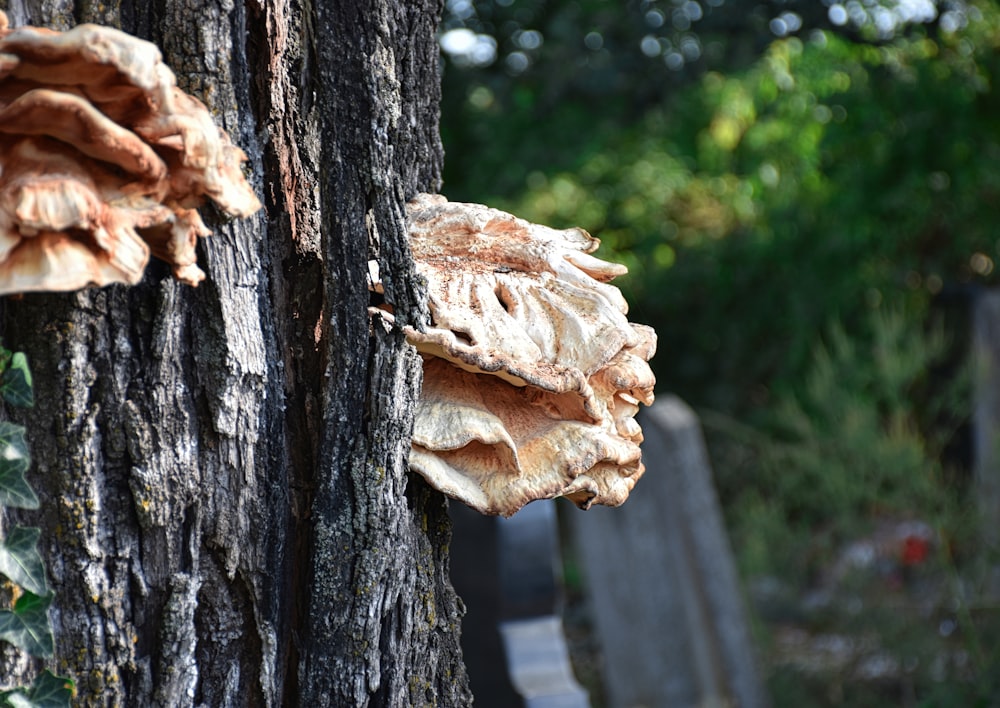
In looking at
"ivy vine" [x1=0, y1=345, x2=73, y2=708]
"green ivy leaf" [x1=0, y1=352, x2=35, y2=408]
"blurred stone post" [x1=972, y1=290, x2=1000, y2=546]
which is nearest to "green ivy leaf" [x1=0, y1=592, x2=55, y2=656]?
"ivy vine" [x1=0, y1=345, x2=73, y2=708]

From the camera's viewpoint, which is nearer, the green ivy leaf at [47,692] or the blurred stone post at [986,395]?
the green ivy leaf at [47,692]

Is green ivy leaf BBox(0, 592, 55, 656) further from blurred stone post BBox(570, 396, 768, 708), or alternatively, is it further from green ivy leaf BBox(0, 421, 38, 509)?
blurred stone post BBox(570, 396, 768, 708)

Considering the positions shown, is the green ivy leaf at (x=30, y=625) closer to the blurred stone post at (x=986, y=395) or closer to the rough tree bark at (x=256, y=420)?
the rough tree bark at (x=256, y=420)

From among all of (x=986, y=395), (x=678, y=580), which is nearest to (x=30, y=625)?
(x=678, y=580)

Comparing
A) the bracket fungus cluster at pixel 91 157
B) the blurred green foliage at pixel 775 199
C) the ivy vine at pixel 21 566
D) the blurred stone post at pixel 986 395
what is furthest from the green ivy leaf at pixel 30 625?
the blurred stone post at pixel 986 395

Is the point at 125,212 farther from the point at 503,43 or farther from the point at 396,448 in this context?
the point at 503,43

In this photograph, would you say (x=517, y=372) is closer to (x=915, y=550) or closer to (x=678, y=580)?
(x=678, y=580)

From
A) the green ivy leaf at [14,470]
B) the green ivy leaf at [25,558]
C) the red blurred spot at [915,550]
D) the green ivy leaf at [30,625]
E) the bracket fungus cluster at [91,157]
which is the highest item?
the bracket fungus cluster at [91,157]

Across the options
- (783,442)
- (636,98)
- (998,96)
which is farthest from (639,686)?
(998,96)
